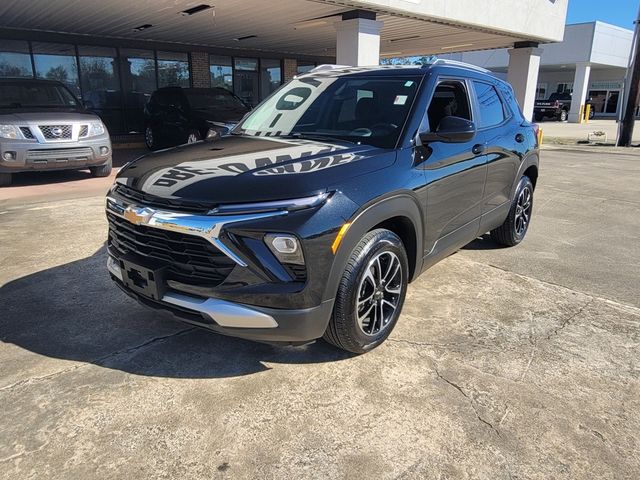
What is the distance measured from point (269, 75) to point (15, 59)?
8.72m

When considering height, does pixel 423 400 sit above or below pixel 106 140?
below

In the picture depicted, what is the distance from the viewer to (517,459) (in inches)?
90.7

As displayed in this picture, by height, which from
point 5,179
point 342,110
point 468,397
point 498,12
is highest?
point 498,12

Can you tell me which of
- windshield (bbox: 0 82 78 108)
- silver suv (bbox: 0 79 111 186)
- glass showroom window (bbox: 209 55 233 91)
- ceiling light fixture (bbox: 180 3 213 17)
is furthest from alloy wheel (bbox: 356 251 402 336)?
glass showroom window (bbox: 209 55 233 91)

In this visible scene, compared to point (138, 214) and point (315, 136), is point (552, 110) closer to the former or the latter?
point (315, 136)

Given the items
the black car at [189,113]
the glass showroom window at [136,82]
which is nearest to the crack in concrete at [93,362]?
the black car at [189,113]

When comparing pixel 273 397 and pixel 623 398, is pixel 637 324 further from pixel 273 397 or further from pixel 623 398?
pixel 273 397

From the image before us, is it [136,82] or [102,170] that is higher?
[136,82]

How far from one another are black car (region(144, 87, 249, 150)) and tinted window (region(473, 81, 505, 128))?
713 centimetres

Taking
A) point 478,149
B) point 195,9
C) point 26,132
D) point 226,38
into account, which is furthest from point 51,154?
point 226,38

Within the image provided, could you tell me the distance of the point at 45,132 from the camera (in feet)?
27.4

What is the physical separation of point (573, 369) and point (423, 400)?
3.54 ft

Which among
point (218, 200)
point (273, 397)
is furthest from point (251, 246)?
point (273, 397)

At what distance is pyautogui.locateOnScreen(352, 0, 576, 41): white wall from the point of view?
1025 cm
